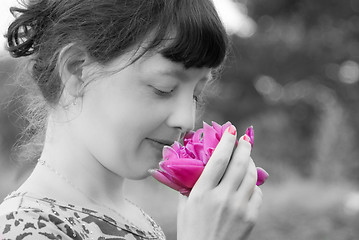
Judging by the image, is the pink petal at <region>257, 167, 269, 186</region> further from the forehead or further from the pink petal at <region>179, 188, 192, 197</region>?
the forehead

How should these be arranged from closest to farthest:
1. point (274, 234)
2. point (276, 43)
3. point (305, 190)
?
point (274, 234), point (305, 190), point (276, 43)

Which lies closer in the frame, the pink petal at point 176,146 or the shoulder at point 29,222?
the shoulder at point 29,222

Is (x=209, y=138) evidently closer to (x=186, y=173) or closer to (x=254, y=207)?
(x=186, y=173)

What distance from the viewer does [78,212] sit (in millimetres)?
2197

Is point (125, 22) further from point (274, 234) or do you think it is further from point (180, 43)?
point (274, 234)

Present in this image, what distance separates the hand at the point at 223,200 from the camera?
207cm

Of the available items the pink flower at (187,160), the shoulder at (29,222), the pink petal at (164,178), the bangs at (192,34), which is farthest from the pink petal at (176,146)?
the shoulder at (29,222)

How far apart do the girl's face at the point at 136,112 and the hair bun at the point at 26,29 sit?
0.44m

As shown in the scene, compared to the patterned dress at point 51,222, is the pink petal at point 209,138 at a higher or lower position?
higher

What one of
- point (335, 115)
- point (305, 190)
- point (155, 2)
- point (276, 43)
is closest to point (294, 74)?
point (276, 43)

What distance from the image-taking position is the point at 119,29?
92.0 inches

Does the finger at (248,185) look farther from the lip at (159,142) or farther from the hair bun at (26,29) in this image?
the hair bun at (26,29)

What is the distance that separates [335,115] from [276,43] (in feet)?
13.4

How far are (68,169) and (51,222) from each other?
1.15 ft
